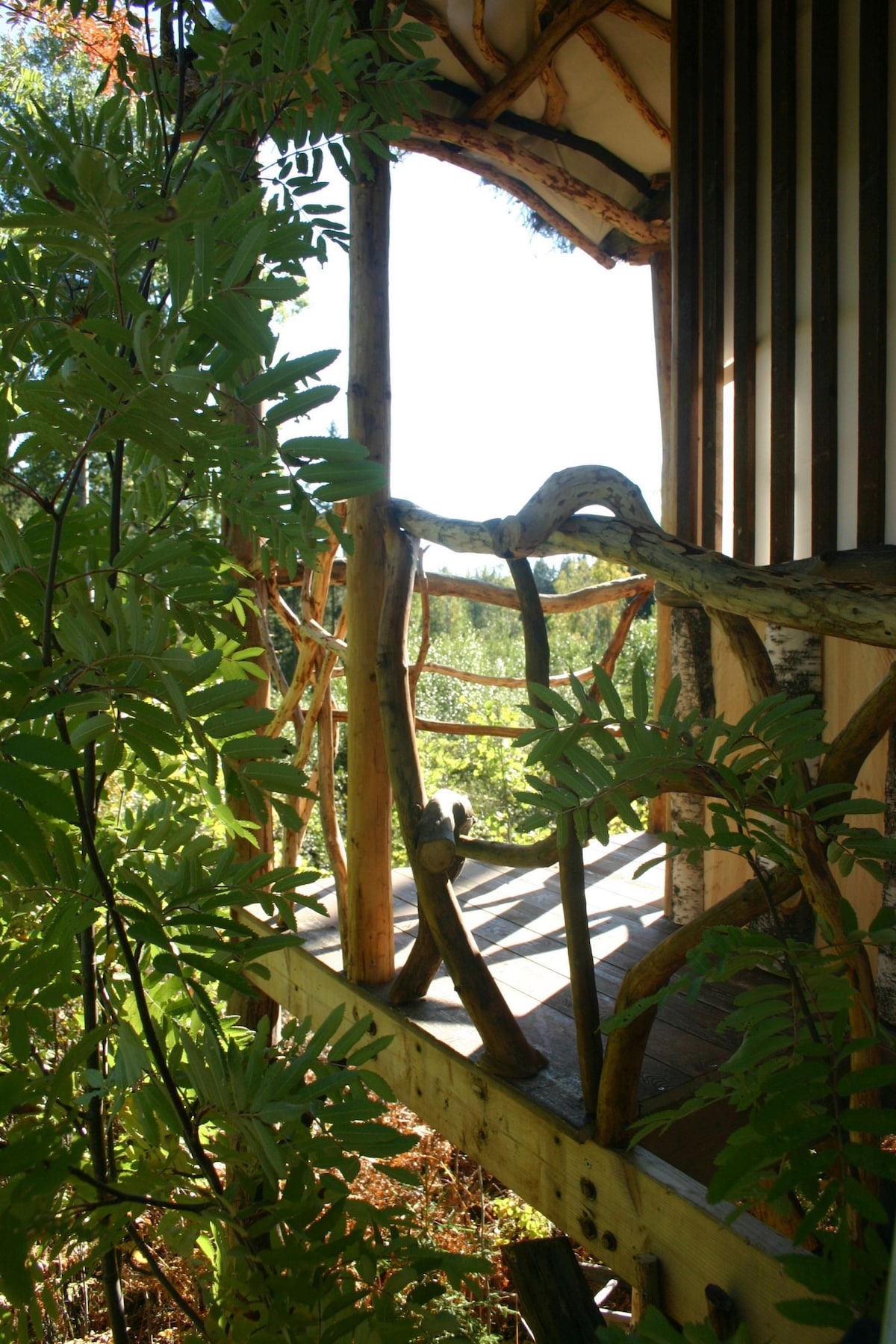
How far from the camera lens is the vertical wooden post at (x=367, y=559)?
2.35 m

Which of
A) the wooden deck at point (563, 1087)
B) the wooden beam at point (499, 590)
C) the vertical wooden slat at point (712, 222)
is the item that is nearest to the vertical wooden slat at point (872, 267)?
the vertical wooden slat at point (712, 222)

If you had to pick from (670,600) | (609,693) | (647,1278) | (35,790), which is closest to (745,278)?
(670,600)

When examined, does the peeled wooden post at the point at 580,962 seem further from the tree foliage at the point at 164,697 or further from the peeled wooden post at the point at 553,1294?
the tree foliage at the point at 164,697

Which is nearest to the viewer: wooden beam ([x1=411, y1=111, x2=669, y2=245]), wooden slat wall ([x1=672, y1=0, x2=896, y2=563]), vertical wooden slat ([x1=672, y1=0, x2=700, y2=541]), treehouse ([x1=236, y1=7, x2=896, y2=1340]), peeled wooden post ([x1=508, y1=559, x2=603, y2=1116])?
treehouse ([x1=236, y1=7, x2=896, y2=1340])

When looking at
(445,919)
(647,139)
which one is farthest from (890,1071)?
(647,139)

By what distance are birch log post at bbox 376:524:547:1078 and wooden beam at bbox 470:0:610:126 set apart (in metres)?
2.11

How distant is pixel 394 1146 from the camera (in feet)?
2.65

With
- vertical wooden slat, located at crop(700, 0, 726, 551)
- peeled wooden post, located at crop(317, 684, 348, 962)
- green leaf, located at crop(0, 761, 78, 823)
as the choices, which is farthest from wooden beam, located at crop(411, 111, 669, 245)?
green leaf, located at crop(0, 761, 78, 823)

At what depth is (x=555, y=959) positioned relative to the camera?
103 inches

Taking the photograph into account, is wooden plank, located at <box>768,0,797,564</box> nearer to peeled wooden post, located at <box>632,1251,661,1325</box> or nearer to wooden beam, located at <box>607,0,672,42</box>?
wooden beam, located at <box>607,0,672,42</box>

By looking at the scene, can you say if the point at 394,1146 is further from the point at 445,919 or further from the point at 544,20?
the point at 544,20

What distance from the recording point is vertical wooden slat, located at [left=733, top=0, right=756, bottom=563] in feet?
8.36

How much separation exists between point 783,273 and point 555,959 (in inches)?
75.4

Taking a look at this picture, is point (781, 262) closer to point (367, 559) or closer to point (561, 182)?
point (367, 559)
